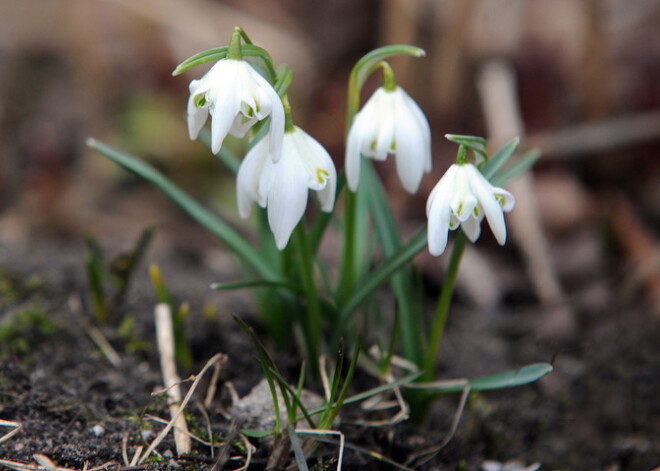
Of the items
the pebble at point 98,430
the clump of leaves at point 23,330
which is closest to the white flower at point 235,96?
the pebble at point 98,430

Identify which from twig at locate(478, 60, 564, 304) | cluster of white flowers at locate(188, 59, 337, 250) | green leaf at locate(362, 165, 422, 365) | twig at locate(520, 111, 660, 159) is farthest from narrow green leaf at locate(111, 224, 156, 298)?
twig at locate(520, 111, 660, 159)

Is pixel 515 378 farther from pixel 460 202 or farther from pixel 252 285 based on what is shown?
pixel 252 285

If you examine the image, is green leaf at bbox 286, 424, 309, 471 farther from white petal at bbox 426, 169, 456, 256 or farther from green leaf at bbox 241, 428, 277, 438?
white petal at bbox 426, 169, 456, 256

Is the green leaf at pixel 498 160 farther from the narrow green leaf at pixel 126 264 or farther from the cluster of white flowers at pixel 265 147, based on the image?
the narrow green leaf at pixel 126 264

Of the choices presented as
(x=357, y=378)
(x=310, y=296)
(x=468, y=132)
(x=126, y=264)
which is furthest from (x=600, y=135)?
(x=126, y=264)

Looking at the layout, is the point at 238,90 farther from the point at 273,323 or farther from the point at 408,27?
the point at 408,27

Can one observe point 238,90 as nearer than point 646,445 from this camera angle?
Yes

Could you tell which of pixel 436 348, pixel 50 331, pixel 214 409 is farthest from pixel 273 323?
pixel 50 331
